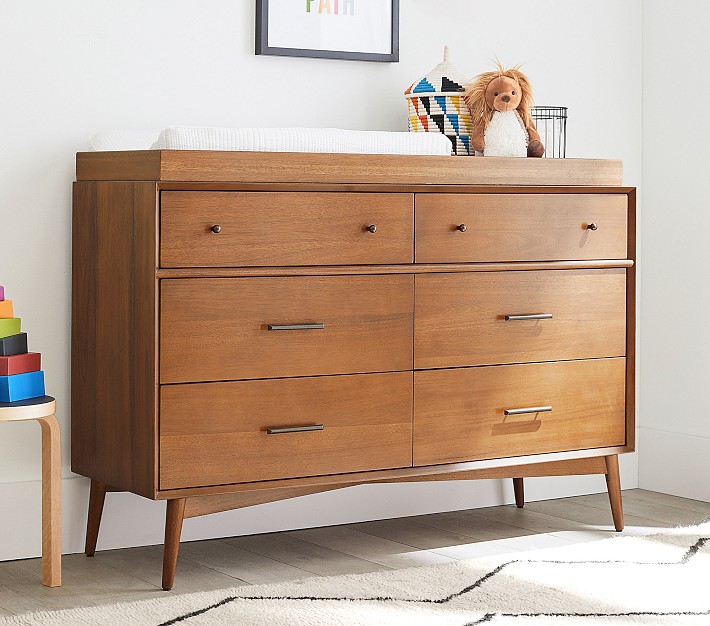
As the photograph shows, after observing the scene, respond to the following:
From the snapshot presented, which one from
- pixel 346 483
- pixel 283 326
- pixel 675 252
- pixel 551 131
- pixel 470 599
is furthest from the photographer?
pixel 675 252

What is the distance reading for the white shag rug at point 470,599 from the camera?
215 centimetres

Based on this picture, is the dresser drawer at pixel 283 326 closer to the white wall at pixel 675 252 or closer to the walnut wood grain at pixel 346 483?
the walnut wood grain at pixel 346 483

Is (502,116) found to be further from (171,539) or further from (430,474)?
(171,539)

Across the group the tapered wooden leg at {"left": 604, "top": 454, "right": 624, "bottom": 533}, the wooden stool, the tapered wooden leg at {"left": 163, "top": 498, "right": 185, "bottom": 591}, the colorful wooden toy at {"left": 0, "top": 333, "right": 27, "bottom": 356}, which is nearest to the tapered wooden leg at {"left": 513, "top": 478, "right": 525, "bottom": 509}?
the tapered wooden leg at {"left": 604, "top": 454, "right": 624, "bottom": 533}

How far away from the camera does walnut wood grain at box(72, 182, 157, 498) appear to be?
7.54ft

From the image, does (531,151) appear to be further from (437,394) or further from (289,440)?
(289,440)

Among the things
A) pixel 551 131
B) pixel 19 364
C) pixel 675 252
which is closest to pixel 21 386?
pixel 19 364

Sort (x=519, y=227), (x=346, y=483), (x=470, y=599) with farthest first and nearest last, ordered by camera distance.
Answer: (x=519, y=227)
(x=346, y=483)
(x=470, y=599)

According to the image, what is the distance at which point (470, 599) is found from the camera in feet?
7.48

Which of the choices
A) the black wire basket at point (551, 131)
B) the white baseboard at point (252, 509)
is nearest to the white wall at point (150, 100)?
the white baseboard at point (252, 509)

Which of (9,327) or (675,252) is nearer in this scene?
(9,327)

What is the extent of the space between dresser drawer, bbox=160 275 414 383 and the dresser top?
0.21 metres

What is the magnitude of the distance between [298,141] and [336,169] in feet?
0.32

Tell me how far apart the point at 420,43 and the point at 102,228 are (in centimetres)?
108
